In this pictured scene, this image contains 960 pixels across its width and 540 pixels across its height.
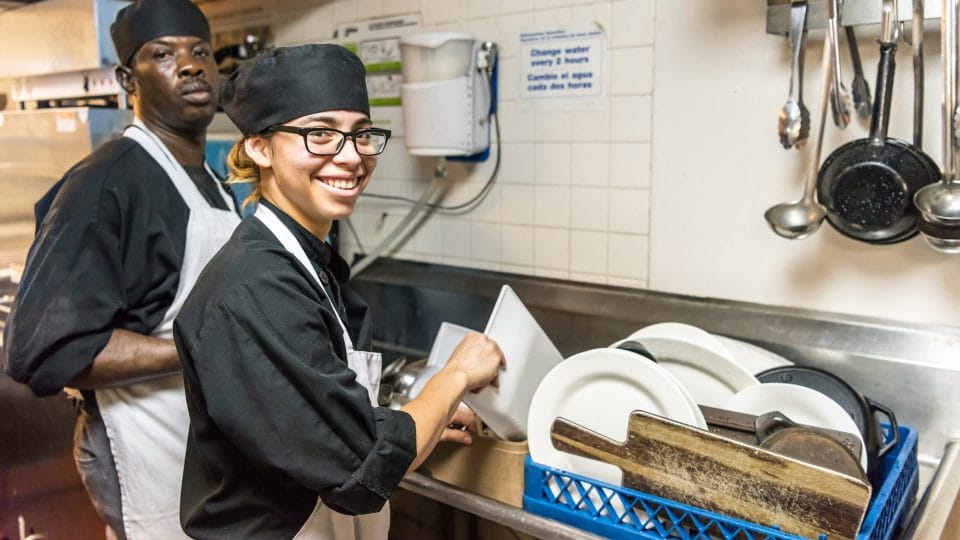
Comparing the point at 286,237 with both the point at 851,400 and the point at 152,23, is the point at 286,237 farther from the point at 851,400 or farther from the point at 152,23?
the point at 851,400

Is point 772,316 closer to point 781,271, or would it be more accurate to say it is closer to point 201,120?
point 781,271

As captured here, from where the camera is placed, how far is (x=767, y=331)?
4.60 ft

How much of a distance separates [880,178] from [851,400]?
394 mm

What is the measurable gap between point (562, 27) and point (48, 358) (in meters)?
1.23

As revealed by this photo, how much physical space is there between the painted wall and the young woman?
68 cm

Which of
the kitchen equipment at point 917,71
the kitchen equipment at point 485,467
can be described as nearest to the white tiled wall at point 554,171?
the kitchen equipment at point 917,71

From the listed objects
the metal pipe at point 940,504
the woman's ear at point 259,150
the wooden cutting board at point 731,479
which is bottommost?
the metal pipe at point 940,504

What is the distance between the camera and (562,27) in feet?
5.32

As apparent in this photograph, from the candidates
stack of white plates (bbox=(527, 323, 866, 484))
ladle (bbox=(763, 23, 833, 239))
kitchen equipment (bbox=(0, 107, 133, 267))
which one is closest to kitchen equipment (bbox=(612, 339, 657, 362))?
stack of white plates (bbox=(527, 323, 866, 484))

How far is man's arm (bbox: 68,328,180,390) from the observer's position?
1170 millimetres

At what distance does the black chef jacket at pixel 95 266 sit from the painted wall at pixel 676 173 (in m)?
0.81

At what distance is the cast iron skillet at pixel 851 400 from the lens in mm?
1060

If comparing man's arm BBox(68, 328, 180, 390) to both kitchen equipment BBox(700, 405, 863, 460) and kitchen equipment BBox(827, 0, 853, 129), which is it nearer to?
kitchen equipment BBox(700, 405, 863, 460)

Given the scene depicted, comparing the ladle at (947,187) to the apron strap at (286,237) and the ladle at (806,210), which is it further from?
the apron strap at (286,237)
